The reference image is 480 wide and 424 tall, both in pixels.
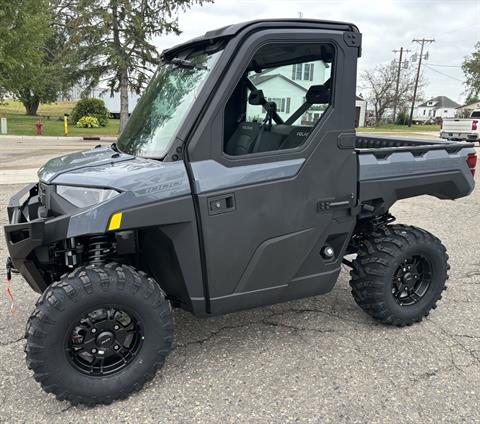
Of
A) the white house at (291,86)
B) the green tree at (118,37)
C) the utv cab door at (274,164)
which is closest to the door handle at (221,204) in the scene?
the utv cab door at (274,164)

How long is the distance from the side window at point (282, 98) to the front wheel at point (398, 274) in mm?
1155

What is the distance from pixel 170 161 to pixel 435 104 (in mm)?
129904

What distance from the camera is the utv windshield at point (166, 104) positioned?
279 centimetres

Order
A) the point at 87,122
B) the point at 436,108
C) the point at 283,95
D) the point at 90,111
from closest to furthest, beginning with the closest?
1. the point at 283,95
2. the point at 87,122
3. the point at 90,111
4. the point at 436,108

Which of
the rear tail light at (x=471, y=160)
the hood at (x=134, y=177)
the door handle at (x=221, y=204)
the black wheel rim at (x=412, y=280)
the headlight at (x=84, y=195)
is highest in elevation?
the hood at (x=134, y=177)

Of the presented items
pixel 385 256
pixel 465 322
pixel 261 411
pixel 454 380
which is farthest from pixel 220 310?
pixel 465 322

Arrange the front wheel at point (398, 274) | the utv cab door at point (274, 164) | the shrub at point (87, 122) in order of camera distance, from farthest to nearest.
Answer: the shrub at point (87, 122) < the front wheel at point (398, 274) < the utv cab door at point (274, 164)

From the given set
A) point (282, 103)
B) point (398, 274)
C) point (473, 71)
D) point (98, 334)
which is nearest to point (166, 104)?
point (282, 103)

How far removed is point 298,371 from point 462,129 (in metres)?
25.3

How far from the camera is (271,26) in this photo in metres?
2.78

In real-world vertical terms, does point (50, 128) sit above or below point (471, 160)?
below

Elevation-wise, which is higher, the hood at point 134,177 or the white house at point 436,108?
the hood at point 134,177

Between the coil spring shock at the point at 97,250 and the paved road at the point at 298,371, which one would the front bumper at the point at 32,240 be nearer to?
the coil spring shock at the point at 97,250

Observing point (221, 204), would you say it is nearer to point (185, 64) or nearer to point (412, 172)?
point (185, 64)
